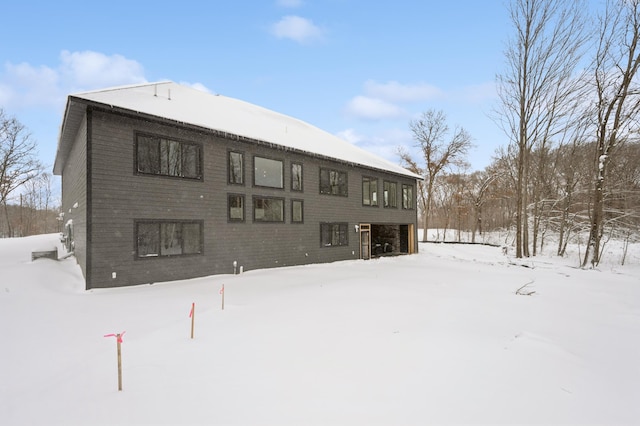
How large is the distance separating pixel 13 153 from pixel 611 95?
42.7 meters

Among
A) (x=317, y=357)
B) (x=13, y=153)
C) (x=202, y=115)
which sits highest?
(x=13, y=153)

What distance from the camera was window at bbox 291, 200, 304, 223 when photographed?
A: 1512cm

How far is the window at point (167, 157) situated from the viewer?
10.3 meters

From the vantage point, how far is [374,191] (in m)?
20.0

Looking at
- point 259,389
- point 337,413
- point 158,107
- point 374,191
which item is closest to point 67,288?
point 158,107

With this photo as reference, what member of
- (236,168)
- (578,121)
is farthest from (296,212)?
(578,121)

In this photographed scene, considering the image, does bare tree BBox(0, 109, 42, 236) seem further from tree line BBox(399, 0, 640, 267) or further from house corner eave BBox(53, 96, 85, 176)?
tree line BBox(399, 0, 640, 267)

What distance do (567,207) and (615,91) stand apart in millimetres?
6335

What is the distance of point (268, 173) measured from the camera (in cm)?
1405

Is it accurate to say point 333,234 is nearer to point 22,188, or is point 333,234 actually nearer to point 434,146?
point 434,146

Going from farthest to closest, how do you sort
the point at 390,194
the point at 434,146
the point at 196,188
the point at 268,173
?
the point at 434,146 → the point at 390,194 → the point at 268,173 → the point at 196,188

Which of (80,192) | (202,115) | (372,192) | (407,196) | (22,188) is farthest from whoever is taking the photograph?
(22,188)

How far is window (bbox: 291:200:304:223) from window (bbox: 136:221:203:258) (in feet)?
15.6

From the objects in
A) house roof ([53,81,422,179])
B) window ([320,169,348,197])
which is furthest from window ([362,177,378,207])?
window ([320,169,348,197])
